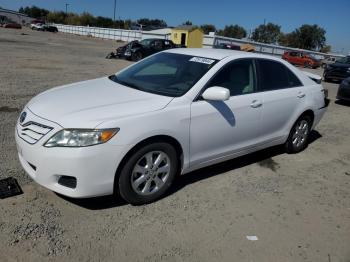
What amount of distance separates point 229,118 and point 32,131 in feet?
7.26

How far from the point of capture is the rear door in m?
5.14

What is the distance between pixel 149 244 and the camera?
11.1ft

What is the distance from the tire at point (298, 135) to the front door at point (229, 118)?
1.08 meters

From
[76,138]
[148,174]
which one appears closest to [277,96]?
[148,174]

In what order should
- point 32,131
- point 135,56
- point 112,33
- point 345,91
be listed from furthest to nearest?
point 112,33, point 135,56, point 345,91, point 32,131

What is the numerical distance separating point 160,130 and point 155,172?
484 mm

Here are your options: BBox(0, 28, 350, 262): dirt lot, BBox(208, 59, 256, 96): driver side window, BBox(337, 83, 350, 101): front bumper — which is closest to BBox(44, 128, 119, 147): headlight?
BBox(0, 28, 350, 262): dirt lot

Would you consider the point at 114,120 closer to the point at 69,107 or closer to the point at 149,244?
the point at 69,107

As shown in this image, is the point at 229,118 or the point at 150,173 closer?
the point at 150,173

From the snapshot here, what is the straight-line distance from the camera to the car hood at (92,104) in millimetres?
3568

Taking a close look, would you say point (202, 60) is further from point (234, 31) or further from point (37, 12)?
point (37, 12)

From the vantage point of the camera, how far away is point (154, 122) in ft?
12.4

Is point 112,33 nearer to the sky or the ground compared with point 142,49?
nearer to the sky

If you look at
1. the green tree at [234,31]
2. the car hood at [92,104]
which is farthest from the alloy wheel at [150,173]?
the green tree at [234,31]
